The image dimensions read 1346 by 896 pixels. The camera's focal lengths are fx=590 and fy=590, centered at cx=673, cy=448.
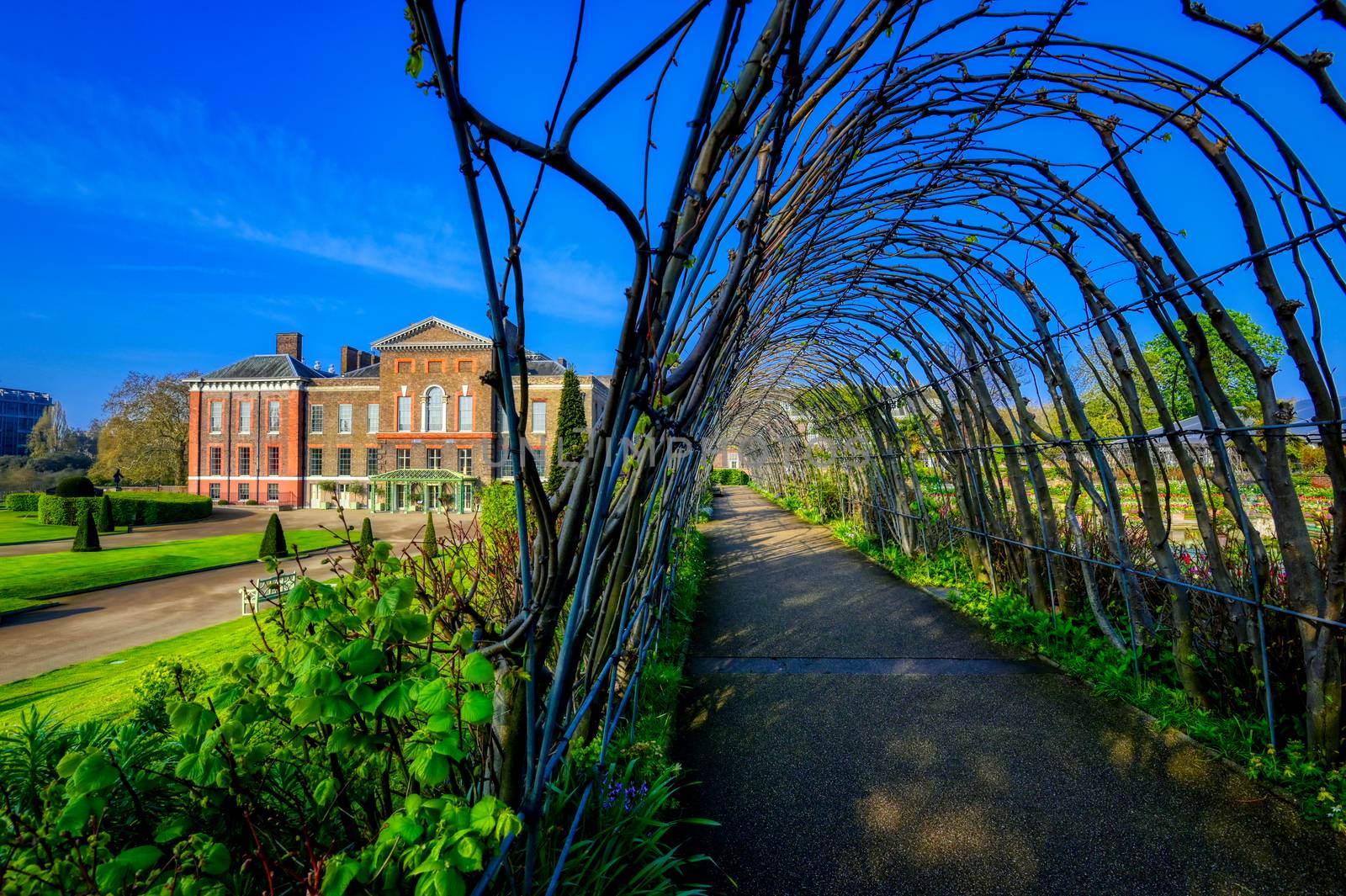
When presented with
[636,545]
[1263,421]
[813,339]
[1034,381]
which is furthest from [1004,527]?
[636,545]

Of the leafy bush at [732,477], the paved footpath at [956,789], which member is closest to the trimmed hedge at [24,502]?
the leafy bush at [732,477]

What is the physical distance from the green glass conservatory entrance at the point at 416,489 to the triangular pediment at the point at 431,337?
6864mm

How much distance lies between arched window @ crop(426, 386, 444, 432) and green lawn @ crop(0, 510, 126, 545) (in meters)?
13.5

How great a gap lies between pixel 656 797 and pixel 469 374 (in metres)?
32.6

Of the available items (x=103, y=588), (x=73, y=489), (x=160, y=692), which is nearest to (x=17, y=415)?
(x=73, y=489)

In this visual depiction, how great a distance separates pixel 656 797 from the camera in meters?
2.39

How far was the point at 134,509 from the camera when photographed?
2312 cm

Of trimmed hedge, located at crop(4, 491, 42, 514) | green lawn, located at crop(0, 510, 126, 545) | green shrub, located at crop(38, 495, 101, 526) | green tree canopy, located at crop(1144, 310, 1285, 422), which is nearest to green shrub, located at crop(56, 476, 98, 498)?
green shrub, located at crop(38, 495, 101, 526)

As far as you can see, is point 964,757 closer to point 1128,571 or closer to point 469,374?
point 1128,571

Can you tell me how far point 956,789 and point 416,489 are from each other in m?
33.4

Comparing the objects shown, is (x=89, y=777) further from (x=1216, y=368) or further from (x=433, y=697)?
(x=1216, y=368)

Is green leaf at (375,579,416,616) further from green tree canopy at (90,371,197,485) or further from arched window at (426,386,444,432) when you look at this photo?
green tree canopy at (90,371,197,485)

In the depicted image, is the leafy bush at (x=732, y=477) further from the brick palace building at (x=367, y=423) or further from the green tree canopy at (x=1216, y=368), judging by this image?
the green tree canopy at (x=1216, y=368)

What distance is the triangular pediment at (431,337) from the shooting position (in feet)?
105
